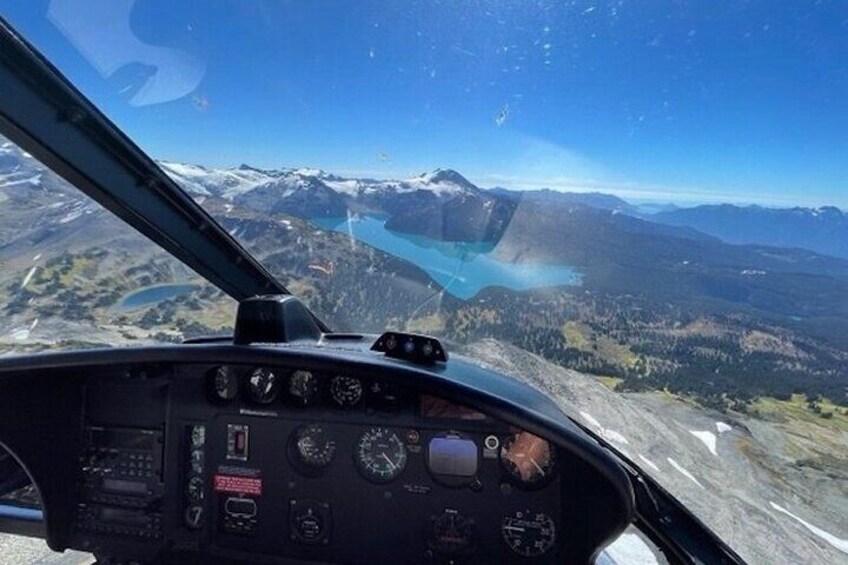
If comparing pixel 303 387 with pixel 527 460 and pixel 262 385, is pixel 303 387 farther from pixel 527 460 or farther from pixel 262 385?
pixel 527 460

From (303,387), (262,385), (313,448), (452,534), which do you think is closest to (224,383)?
(262,385)

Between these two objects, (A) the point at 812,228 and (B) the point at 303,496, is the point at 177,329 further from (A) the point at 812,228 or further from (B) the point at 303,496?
(A) the point at 812,228

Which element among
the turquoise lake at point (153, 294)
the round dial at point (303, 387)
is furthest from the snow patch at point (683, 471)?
the turquoise lake at point (153, 294)

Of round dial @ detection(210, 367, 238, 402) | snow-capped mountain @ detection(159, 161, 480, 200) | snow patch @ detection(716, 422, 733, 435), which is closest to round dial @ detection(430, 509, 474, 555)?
round dial @ detection(210, 367, 238, 402)

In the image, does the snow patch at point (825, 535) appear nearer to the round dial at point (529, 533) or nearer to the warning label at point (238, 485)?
the round dial at point (529, 533)

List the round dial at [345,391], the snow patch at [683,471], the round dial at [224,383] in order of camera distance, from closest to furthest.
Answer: the round dial at [345,391] → the round dial at [224,383] → the snow patch at [683,471]
